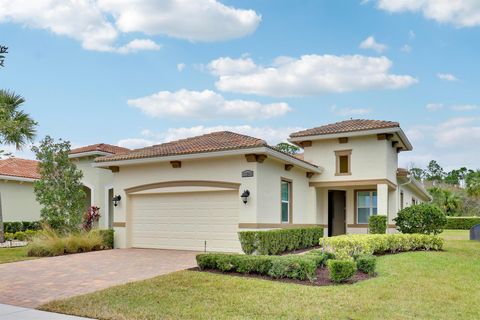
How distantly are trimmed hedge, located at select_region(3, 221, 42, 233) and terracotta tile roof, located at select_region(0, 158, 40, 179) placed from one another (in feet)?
8.49

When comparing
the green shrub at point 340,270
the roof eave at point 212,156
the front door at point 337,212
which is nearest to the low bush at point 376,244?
the green shrub at point 340,270

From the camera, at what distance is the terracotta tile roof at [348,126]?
18828 millimetres

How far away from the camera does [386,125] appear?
18688 mm

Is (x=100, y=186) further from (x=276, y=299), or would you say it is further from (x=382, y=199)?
(x=276, y=299)

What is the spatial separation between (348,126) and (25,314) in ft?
51.3

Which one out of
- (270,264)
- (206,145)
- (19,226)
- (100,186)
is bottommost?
(19,226)

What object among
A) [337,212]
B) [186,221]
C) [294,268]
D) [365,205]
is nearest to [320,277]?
[294,268]

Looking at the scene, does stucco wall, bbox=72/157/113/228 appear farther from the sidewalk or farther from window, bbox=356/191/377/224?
the sidewalk

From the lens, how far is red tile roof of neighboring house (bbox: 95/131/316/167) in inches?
577

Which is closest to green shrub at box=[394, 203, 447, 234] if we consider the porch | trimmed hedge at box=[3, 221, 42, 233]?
the porch

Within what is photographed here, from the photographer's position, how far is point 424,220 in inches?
674

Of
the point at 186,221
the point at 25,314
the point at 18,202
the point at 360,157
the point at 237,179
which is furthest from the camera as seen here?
the point at 18,202

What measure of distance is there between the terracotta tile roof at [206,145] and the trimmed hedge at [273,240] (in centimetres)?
274

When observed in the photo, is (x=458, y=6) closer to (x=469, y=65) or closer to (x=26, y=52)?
(x=469, y=65)
